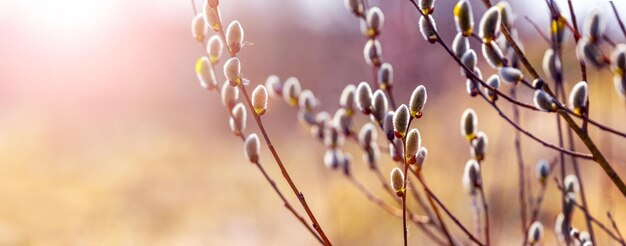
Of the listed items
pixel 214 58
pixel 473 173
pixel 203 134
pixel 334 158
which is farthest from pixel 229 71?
pixel 203 134

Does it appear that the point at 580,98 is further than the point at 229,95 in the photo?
No

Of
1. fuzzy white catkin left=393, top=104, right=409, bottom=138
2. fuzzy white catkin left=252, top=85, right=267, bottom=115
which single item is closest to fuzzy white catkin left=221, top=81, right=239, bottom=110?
fuzzy white catkin left=252, top=85, right=267, bottom=115

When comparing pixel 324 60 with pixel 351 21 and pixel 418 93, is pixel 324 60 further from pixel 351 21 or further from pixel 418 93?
pixel 418 93

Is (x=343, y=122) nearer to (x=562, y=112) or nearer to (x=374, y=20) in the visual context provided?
(x=374, y=20)

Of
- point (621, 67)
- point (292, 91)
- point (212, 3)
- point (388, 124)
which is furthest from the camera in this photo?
A: point (292, 91)

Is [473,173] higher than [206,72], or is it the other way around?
[206,72]

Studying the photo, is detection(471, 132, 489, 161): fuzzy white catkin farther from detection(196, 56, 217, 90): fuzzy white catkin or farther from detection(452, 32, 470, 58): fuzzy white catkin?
detection(196, 56, 217, 90): fuzzy white catkin
